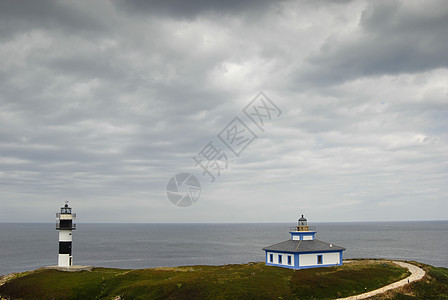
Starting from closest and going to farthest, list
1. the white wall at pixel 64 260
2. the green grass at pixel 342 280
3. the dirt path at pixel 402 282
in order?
the dirt path at pixel 402 282 < the green grass at pixel 342 280 < the white wall at pixel 64 260

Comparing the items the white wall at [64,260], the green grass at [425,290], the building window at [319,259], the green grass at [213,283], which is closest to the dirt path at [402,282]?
the green grass at [425,290]

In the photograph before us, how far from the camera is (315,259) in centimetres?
5444

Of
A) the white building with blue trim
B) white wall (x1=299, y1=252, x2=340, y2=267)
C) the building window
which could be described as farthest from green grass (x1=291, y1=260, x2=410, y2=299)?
the building window

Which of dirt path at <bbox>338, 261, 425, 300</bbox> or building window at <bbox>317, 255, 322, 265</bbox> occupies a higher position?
building window at <bbox>317, 255, 322, 265</bbox>

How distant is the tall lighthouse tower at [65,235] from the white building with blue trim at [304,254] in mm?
32487

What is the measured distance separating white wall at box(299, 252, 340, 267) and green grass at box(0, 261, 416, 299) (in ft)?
6.57

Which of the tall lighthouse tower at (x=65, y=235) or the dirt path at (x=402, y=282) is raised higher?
the tall lighthouse tower at (x=65, y=235)

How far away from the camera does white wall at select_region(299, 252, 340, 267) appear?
53.7m

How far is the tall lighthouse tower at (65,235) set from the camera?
62.6m

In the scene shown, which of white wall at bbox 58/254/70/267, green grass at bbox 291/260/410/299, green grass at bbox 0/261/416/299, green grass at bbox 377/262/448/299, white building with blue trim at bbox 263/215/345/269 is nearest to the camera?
green grass at bbox 377/262/448/299

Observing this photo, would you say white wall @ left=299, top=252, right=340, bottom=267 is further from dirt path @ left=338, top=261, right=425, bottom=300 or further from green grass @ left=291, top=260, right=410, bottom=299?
dirt path @ left=338, top=261, right=425, bottom=300

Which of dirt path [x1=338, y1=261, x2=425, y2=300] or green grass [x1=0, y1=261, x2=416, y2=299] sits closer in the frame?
dirt path [x1=338, y1=261, x2=425, y2=300]

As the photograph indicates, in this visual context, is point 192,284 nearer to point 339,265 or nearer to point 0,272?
point 339,265

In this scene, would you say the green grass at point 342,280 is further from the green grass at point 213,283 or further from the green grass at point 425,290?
the green grass at point 425,290
